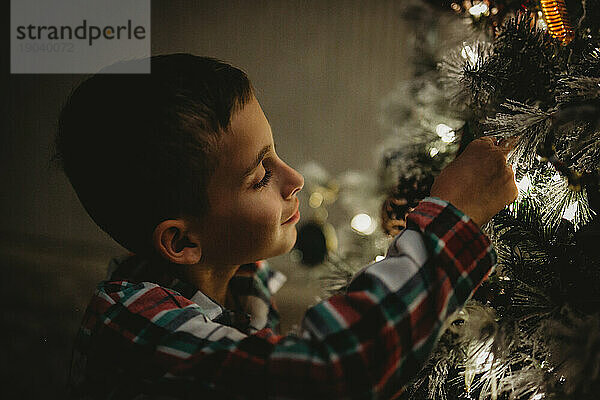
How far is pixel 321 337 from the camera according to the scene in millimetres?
354

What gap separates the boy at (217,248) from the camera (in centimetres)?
36

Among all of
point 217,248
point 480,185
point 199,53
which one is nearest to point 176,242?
point 217,248

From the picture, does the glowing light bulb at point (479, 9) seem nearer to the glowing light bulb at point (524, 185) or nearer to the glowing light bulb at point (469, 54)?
the glowing light bulb at point (469, 54)

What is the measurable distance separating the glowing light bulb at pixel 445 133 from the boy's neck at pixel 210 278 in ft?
1.06

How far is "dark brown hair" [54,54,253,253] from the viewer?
1.49 feet

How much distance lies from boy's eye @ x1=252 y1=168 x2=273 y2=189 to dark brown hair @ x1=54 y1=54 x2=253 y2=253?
0.18 ft

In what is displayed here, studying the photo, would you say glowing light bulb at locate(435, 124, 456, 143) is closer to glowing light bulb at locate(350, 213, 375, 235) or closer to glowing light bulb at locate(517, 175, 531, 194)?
glowing light bulb at locate(517, 175, 531, 194)

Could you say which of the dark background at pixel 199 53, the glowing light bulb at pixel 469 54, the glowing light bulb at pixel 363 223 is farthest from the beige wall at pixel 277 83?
the glowing light bulb at pixel 469 54

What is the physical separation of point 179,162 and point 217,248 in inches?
4.2

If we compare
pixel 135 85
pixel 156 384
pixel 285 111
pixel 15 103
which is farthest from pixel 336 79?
pixel 156 384

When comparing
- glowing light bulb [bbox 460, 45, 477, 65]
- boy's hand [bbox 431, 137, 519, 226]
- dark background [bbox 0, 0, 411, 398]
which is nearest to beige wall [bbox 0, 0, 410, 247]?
dark background [bbox 0, 0, 411, 398]

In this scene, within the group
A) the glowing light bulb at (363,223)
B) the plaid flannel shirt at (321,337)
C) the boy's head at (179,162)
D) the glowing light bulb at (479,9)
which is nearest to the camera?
the plaid flannel shirt at (321,337)

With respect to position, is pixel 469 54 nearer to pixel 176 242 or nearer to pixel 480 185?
pixel 480 185

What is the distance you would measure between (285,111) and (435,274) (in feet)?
3.07
